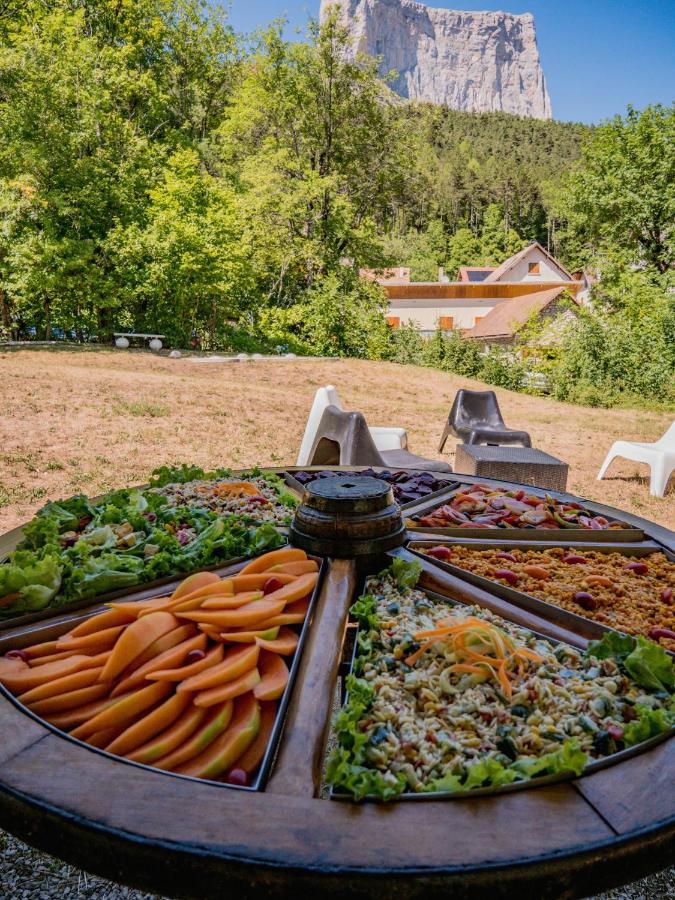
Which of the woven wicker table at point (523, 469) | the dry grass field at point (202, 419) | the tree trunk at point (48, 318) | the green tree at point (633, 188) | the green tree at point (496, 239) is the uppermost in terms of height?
the green tree at point (496, 239)

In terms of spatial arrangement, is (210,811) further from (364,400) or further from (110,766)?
(364,400)

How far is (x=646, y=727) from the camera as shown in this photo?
114 centimetres

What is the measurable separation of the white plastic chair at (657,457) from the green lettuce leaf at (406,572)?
20.1 feet

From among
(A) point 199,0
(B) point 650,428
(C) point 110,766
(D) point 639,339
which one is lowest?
(B) point 650,428

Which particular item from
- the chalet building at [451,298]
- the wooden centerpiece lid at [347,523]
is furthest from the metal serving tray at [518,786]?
the chalet building at [451,298]

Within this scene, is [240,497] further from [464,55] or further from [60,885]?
[464,55]

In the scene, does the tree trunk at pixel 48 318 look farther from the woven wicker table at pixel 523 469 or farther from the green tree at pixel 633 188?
the green tree at pixel 633 188

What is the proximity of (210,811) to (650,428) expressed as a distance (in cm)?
1317

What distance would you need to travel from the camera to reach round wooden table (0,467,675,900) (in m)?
0.88

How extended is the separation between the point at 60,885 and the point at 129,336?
17695 mm

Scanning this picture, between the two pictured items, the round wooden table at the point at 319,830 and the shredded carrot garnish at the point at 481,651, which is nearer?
the round wooden table at the point at 319,830

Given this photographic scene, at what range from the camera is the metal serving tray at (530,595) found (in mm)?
1584

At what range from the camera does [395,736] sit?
1164 millimetres

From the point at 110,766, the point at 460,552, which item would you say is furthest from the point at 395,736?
the point at 460,552
